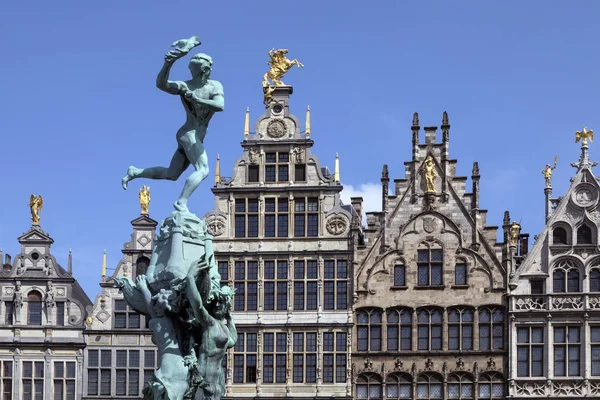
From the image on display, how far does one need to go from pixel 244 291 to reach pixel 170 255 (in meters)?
34.0

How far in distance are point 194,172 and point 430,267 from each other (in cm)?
3334

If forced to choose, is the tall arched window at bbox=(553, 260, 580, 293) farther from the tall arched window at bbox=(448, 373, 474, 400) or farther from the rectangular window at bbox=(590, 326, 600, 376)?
the tall arched window at bbox=(448, 373, 474, 400)

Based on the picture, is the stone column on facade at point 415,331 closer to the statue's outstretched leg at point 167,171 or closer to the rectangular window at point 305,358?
the rectangular window at point 305,358

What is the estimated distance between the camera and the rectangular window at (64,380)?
190 ft

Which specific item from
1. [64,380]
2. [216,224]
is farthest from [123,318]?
[216,224]

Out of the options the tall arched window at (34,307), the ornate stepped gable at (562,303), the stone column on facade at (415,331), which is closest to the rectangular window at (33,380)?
the tall arched window at (34,307)

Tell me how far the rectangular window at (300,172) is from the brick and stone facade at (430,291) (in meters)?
3.12

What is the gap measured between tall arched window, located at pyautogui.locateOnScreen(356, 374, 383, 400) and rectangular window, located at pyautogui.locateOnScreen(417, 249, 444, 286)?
4.05 metres

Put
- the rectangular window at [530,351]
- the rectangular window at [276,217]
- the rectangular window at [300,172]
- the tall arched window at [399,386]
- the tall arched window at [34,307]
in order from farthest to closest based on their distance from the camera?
the tall arched window at [34,307] < the rectangular window at [300,172] < the rectangular window at [276,217] < the tall arched window at [399,386] < the rectangular window at [530,351]

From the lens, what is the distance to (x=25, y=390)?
58.0 meters

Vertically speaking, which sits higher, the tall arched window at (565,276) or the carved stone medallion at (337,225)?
the carved stone medallion at (337,225)

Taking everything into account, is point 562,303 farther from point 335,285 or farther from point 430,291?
point 335,285

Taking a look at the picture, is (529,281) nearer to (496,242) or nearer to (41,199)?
(496,242)

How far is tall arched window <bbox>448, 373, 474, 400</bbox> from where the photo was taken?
55719 mm
